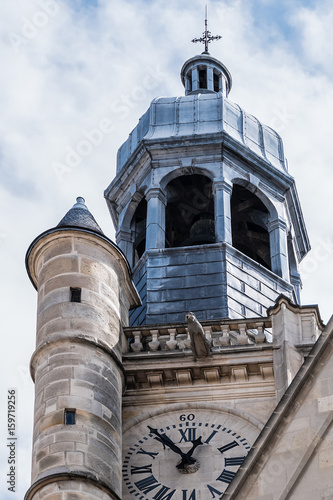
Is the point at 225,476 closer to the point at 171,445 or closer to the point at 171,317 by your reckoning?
the point at 171,445

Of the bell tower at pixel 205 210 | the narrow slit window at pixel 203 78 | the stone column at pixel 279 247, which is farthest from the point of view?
the narrow slit window at pixel 203 78

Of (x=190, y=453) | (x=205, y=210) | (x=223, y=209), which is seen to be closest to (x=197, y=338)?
(x=190, y=453)

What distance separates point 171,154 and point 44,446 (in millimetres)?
7714

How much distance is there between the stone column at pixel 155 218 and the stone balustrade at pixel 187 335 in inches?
100

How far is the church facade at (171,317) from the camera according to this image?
1889 centimetres

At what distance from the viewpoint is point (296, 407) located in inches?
479

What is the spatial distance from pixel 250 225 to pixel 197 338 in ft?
21.4

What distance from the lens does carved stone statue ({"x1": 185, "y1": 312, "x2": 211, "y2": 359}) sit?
20.0 meters

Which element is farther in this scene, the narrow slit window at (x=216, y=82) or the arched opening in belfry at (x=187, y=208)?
the narrow slit window at (x=216, y=82)

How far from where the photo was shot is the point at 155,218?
24016 mm

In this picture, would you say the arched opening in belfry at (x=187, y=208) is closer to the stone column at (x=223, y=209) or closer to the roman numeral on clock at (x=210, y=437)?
the stone column at (x=223, y=209)

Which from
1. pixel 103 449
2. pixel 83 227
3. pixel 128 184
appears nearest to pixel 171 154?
pixel 128 184

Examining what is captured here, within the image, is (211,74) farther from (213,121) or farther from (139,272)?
(139,272)

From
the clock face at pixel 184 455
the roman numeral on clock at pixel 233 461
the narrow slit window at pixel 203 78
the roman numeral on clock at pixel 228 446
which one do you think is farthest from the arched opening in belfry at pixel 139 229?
the roman numeral on clock at pixel 233 461
